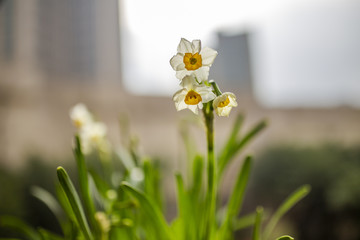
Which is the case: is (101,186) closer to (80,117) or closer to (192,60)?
(80,117)

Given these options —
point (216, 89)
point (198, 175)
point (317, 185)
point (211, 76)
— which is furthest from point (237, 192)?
point (211, 76)

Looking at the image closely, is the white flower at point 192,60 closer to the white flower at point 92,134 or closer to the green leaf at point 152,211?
the green leaf at point 152,211

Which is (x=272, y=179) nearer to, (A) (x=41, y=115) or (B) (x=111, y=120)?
(B) (x=111, y=120)

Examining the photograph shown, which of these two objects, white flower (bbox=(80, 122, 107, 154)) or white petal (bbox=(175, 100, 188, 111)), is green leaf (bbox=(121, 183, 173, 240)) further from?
white flower (bbox=(80, 122, 107, 154))

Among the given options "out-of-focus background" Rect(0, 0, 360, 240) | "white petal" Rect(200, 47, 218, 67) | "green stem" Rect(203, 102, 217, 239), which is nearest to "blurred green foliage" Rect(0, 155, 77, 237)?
"out-of-focus background" Rect(0, 0, 360, 240)

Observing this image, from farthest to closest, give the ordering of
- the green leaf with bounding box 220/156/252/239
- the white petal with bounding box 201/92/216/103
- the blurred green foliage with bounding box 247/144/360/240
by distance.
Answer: the blurred green foliage with bounding box 247/144/360/240 < the green leaf with bounding box 220/156/252/239 < the white petal with bounding box 201/92/216/103

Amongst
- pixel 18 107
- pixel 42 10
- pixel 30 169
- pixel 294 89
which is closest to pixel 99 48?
pixel 42 10
